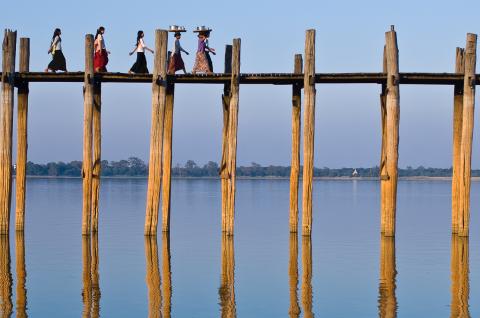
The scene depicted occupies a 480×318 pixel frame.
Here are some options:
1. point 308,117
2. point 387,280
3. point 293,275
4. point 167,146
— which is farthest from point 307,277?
point 167,146

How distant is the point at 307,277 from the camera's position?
1686 cm

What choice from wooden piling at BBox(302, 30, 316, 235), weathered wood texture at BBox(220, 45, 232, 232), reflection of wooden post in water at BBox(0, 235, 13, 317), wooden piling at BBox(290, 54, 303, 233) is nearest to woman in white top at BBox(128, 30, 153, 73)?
weathered wood texture at BBox(220, 45, 232, 232)

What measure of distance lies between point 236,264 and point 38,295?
445 cm

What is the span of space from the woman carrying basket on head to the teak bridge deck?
261 millimetres

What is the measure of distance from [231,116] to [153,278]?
485 centimetres

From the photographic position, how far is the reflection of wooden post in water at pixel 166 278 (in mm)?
13891

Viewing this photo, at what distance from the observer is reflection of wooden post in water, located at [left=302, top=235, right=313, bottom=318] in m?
14.1

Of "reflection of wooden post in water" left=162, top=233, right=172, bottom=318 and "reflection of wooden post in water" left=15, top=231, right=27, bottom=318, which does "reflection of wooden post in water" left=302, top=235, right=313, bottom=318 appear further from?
"reflection of wooden post in water" left=15, top=231, right=27, bottom=318

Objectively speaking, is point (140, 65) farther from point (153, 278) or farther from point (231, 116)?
point (153, 278)

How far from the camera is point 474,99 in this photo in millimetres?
20609

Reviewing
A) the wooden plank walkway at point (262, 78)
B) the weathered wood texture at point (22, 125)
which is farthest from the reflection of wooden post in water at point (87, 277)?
the wooden plank walkway at point (262, 78)

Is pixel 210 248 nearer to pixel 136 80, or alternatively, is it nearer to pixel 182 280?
pixel 136 80

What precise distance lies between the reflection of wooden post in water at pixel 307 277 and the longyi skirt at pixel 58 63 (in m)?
5.56

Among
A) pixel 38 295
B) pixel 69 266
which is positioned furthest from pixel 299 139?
pixel 38 295
